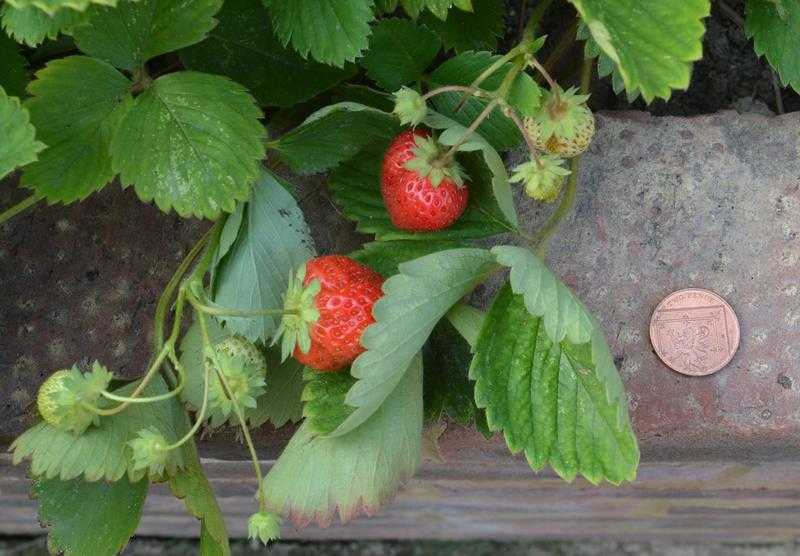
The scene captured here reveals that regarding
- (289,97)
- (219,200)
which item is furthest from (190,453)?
(289,97)

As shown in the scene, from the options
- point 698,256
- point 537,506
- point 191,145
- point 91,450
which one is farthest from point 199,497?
point 537,506

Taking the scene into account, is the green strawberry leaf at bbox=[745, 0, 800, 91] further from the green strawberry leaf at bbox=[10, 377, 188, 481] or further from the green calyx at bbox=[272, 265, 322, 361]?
the green strawberry leaf at bbox=[10, 377, 188, 481]

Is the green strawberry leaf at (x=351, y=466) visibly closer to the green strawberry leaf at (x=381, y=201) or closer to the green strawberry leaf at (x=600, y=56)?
the green strawberry leaf at (x=381, y=201)

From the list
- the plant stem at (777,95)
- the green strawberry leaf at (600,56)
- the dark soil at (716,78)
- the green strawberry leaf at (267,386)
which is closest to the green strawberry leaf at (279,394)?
the green strawberry leaf at (267,386)

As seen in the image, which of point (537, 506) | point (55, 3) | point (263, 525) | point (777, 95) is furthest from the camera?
point (537, 506)

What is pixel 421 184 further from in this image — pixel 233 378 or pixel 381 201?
pixel 233 378
